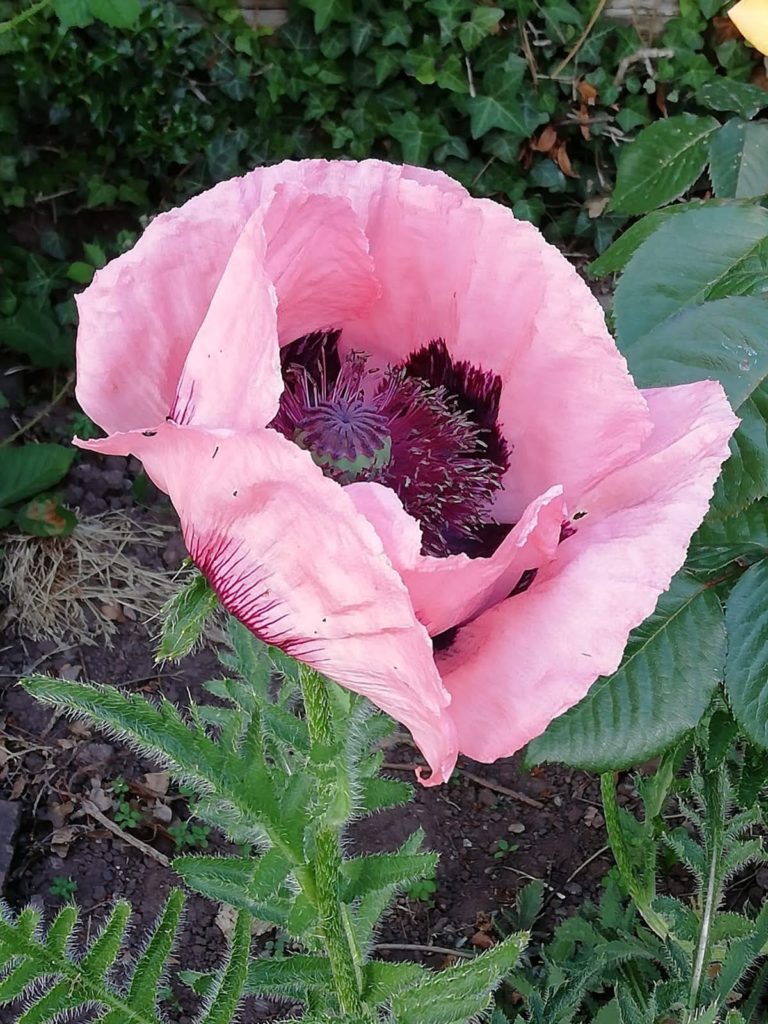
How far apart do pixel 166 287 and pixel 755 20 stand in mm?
459

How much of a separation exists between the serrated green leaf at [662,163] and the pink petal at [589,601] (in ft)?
1.96

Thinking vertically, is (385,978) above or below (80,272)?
above

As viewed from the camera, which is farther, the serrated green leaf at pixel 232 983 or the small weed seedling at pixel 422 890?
the small weed seedling at pixel 422 890

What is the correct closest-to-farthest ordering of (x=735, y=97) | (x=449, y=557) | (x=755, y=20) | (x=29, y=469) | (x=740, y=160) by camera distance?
(x=449, y=557)
(x=755, y=20)
(x=740, y=160)
(x=735, y=97)
(x=29, y=469)

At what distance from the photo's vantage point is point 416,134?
2734mm

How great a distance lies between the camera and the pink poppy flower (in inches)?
20.9

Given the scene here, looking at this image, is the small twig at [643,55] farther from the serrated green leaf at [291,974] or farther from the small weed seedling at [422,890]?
the serrated green leaf at [291,974]

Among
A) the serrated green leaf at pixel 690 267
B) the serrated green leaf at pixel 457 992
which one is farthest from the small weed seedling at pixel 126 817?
the serrated green leaf at pixel 690 267

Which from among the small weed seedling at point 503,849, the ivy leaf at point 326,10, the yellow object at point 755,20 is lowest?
the small weed seedling at point 503,849

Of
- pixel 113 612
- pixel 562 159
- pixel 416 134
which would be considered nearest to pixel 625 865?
pixel 113 612

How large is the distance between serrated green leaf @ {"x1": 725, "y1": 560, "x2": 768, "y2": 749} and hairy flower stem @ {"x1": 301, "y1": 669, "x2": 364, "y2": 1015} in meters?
0.32

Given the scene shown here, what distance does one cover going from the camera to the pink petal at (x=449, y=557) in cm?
51

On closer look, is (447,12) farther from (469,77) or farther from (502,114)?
(502,114)

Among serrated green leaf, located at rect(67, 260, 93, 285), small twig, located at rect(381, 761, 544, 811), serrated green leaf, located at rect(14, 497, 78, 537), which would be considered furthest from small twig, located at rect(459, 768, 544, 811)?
serrated green leaf, located at rect(67, 260, 93, 285)
